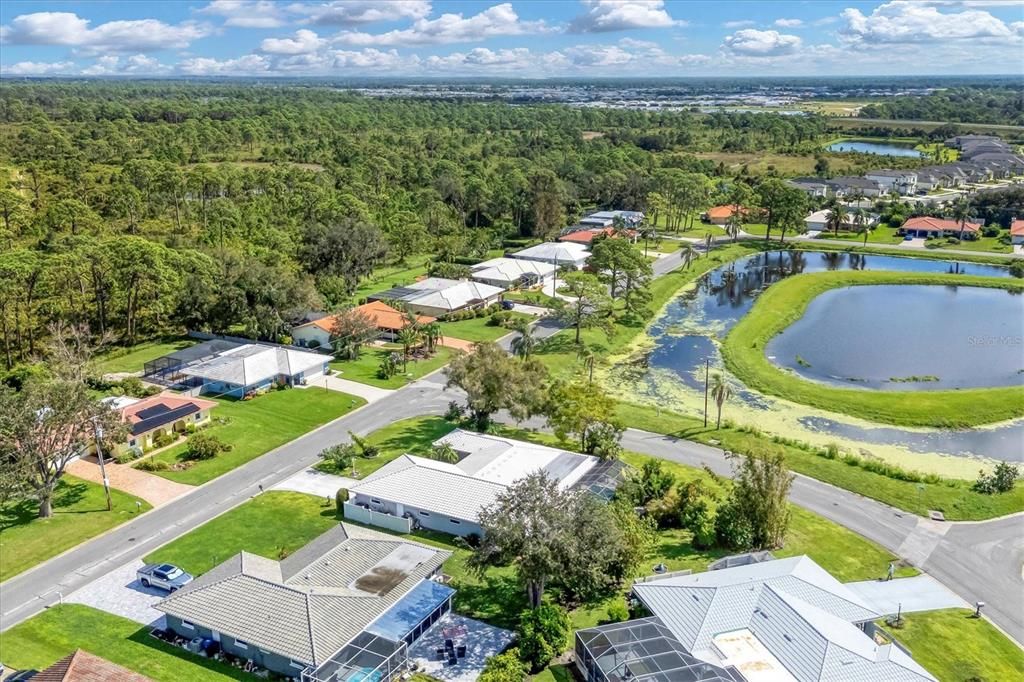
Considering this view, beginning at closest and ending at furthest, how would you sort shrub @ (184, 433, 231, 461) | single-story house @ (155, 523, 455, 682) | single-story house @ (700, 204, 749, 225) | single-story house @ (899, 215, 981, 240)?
1. single-story house @ (155, 523, 455, 682)
2. shrub @ (184, 433, 231, 461)
3. single-story house @ (899, 215, 981, 240)
4. single-story house @ (700, 204, 749, 225)

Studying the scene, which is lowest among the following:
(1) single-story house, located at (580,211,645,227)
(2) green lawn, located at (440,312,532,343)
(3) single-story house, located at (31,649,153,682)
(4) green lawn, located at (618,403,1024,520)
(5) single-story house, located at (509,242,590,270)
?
(4) green lawn, located at (618,403,1024,520)

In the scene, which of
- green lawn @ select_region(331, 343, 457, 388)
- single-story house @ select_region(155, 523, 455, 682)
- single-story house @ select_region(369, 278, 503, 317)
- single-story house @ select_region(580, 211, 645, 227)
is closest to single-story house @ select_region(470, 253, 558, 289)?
single-story house @ select_region(369, 278, 503, 317)

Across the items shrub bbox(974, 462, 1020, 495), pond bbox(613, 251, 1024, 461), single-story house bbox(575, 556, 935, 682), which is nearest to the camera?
single-story house bbox(575, 556, 935, 682)

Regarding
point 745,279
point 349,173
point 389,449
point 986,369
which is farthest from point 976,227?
point 389,449

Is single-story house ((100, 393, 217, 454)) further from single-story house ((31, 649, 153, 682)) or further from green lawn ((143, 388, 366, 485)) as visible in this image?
single-story house ((31, 649, 153, 682))

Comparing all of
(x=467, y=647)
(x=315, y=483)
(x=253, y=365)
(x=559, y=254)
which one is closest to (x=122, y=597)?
(x=315, y=483)

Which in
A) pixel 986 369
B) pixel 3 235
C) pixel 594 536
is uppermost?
pixel 3 235

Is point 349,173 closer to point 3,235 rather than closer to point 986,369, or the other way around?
point 3,235

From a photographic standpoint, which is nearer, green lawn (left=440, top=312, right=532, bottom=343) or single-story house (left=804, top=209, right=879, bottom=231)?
green lawn (left=440, top=312, right=532, bottom=343)
